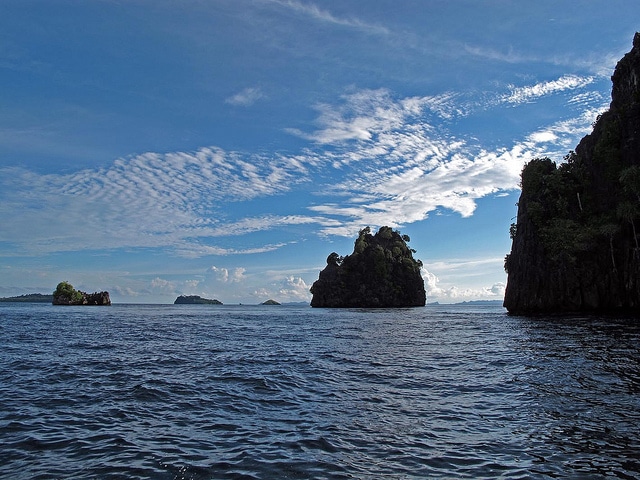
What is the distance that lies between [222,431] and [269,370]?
9.94 meters

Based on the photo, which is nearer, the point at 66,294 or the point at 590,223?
the point at 590,223

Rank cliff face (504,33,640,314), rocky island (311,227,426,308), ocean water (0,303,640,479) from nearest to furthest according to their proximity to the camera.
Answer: ocean water (0,303,640,479)
cliff face (504,33,640,314)
rocky island (311,227,426,308)

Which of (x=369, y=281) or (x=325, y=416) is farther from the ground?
(x=369, y=281)

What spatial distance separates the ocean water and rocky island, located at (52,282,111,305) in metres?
187

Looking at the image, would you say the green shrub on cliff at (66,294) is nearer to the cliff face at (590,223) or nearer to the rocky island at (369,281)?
the rocky island at (369,281)

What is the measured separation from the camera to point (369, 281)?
17988 cm

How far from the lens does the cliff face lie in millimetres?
59875

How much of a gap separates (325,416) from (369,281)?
168094 millimetres

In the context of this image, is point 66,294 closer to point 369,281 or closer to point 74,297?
point 74,297

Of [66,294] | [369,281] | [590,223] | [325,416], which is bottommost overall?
[325,416]

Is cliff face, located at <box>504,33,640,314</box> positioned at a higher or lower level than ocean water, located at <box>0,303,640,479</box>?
higher

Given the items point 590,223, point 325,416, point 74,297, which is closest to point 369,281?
point 590,223

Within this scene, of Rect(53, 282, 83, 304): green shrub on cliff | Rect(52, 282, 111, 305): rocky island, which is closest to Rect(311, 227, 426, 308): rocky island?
Rect(52, 282, 111, 305): rocky island

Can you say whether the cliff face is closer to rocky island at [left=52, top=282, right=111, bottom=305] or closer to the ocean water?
the ocean water
